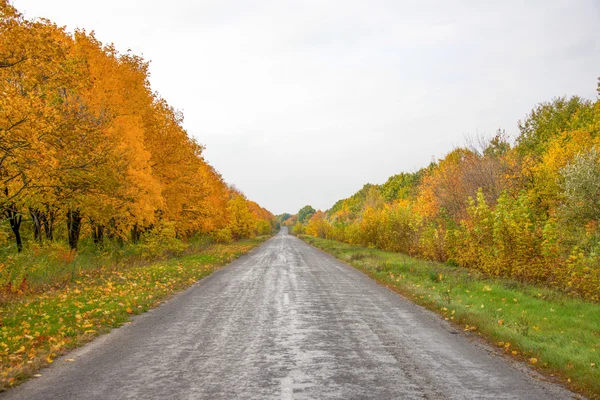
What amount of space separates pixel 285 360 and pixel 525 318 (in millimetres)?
6213

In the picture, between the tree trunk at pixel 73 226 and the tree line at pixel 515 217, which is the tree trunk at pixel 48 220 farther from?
the tree line at pixel 515 217

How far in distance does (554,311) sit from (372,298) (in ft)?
15.4

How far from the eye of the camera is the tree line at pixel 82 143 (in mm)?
9812

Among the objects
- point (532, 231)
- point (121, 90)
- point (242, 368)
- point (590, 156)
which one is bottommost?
point (242, 368)

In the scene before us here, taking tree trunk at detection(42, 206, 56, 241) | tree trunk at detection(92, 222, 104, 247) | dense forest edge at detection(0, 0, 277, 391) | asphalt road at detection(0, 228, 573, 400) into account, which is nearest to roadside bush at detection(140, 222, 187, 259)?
dense forest edge at detection(0, 0, 277, 391)

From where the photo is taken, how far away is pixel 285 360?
5.95m

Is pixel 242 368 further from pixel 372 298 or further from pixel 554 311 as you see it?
pixel 554 311

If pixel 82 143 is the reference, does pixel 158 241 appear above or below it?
below

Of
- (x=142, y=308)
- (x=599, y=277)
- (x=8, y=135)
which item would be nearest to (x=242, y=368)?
(x=142, y=308)

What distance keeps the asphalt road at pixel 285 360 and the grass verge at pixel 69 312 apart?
1.19 ft

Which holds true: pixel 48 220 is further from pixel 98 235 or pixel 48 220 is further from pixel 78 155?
pixel 78 155

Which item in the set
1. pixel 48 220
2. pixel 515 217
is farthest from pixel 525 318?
pixel 48 220

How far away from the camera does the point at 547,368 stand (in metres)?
6.11

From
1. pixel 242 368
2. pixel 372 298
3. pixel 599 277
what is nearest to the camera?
pixel 242 368
